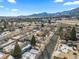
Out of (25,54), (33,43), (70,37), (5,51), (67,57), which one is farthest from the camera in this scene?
(70,37)

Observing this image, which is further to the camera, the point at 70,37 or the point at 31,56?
the point at 70,37

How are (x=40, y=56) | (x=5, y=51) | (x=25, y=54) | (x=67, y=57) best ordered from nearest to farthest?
(x=67, y=57) < (x=40, y=56) < (x=25, y=54) < (x=5, y=51)

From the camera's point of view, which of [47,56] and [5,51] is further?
[5,51]

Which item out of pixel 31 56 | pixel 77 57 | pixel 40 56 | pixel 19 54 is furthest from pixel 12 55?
pixel 77 57

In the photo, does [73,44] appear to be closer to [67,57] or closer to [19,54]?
[67,57]

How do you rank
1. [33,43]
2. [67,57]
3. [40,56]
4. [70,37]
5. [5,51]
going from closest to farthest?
[67,57] → [40,56] → [5,51] → [33,43] → [70,37]

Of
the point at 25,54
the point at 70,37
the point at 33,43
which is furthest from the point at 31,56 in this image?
the point at 70,37

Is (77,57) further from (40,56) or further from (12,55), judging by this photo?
(12,55)

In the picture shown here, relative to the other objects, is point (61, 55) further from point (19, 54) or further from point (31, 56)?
point (19, 54)
